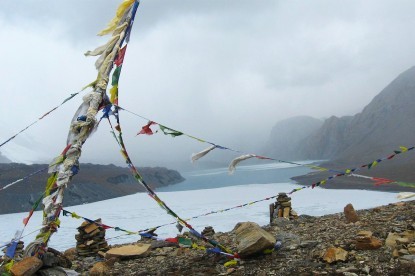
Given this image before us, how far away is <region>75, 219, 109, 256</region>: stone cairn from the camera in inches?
462

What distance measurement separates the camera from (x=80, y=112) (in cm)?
705

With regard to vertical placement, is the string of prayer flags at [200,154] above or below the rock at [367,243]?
above

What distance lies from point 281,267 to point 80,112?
5.26 meters

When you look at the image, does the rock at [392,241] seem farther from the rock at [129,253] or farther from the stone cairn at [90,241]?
the stone cairn at [90,241]

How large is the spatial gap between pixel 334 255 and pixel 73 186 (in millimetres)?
86641

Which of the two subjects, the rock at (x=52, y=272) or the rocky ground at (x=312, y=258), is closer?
the rocky ground at (x=312, y=258)

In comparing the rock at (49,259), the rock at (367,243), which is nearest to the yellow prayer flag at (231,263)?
the rock at (367,243)

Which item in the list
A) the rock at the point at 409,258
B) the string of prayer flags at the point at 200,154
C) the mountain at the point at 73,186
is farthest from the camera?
the mountain at the point at 73,186

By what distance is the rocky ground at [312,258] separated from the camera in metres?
6.23

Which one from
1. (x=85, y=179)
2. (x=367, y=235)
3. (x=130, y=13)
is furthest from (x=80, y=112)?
(x=85, y=179)

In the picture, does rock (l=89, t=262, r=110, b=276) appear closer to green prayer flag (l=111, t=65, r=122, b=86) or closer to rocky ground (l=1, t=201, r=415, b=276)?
rocky ground (l=1, t=201, r=415, b=276)

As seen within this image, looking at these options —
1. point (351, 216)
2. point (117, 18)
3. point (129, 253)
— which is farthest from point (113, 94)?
→ point (351, 216)

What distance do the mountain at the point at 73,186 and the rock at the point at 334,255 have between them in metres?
61.2

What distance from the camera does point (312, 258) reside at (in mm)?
7082
